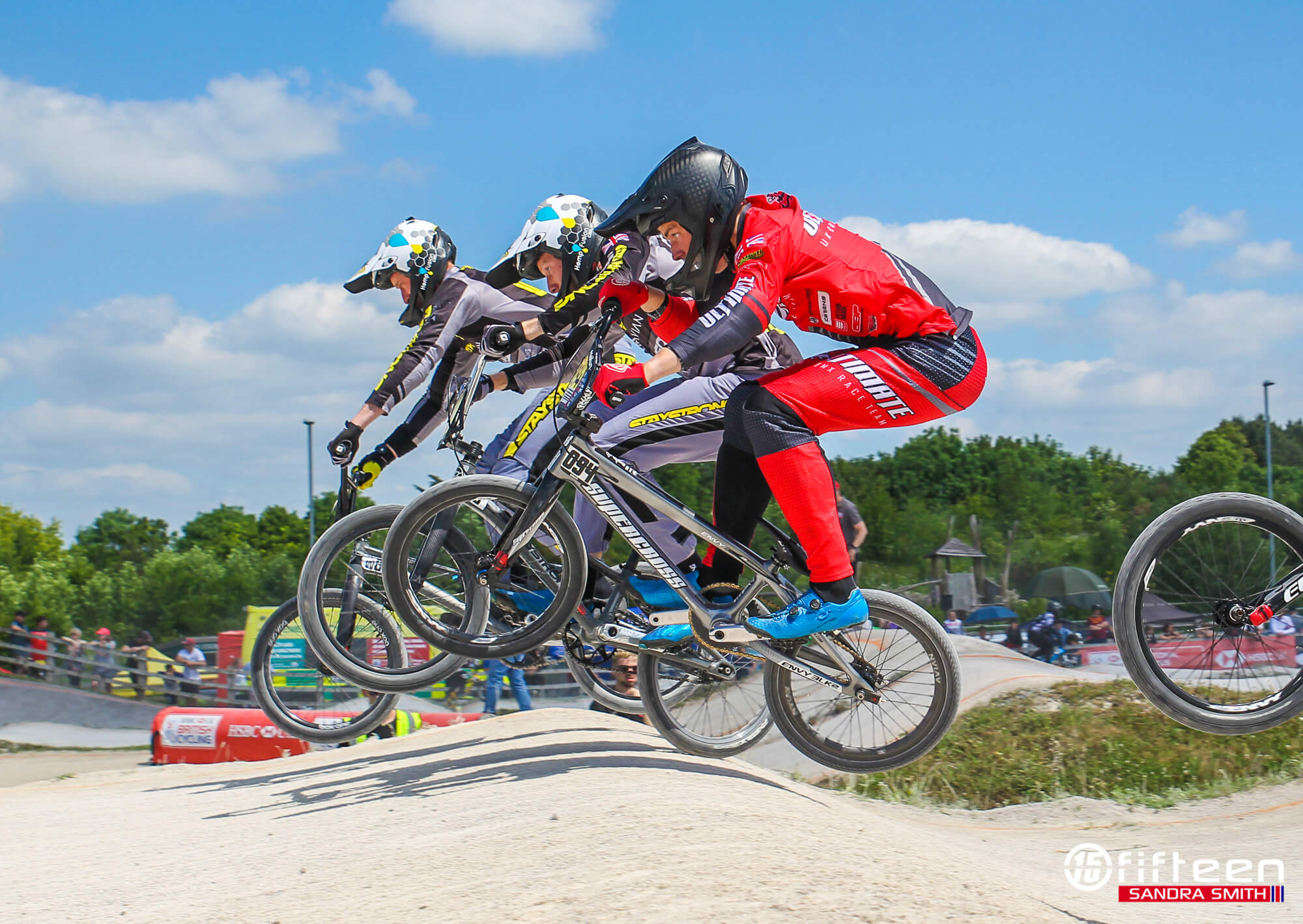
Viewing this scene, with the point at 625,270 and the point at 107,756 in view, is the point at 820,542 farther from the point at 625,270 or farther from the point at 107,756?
the point at 107,756

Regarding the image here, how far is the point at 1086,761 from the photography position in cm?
981

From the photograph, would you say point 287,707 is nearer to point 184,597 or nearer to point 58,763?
point 58,763

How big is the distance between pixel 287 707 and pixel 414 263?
12.0 ft

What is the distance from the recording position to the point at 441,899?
13.4 ft

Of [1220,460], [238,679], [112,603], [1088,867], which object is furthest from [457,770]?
Answer: [1220,460]

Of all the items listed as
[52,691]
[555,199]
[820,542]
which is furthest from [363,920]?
[52,691]

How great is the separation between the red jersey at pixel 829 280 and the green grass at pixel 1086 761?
567 centimetres

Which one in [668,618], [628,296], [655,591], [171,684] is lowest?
[171,684]

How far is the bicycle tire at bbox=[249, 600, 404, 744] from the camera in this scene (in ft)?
25.9

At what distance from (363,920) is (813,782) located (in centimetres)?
745

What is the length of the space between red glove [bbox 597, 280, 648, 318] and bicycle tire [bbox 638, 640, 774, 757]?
197cm

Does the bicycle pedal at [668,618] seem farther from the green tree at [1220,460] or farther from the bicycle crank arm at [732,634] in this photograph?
the green tree at [1220,460]

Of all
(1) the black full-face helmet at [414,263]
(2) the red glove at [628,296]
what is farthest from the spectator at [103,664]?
(2) the red glove at [628,296]

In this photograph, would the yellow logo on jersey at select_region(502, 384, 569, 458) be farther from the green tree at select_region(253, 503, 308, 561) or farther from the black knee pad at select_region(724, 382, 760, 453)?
the green tree at select_region(253, 503, 308, 561)
